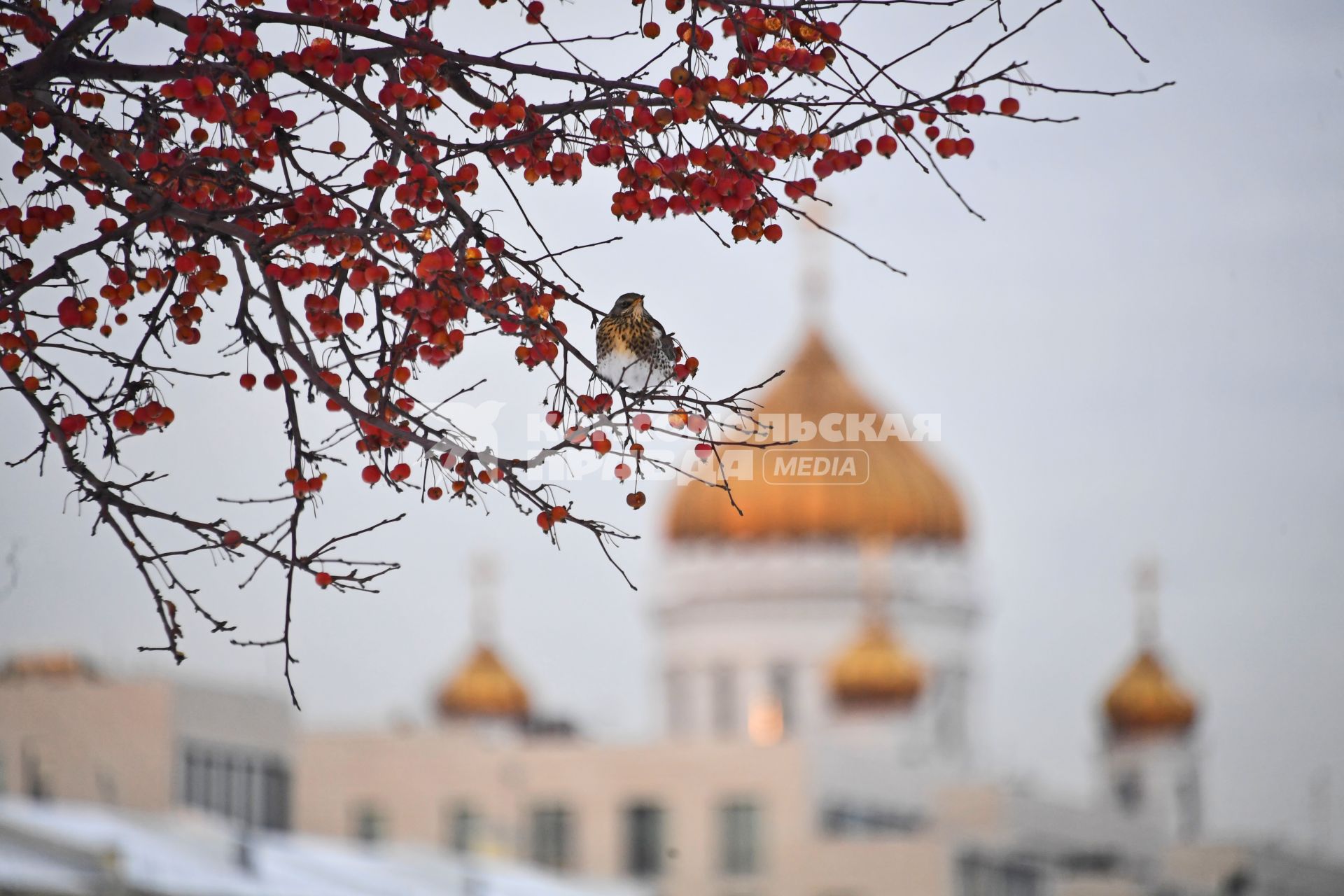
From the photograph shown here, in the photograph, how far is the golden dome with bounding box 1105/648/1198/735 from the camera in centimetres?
7912

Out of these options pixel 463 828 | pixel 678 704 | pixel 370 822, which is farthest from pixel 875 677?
pixel 370 822

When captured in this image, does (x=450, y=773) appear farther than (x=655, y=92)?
Yes

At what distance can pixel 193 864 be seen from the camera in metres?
26.6

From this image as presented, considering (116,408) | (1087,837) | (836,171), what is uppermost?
(836,171)

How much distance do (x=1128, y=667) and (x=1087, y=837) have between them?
687 inches

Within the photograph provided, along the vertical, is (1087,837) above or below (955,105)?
below

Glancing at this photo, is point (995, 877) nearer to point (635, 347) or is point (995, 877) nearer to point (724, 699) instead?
point (724, 699)

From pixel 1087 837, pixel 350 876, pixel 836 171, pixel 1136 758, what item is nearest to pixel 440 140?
pixel 836 171

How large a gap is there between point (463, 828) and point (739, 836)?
6.19 meters

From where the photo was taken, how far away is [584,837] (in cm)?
5331

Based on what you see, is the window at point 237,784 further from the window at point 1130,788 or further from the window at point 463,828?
the window at point 1130,788

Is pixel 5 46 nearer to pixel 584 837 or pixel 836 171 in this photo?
pixel 836 171

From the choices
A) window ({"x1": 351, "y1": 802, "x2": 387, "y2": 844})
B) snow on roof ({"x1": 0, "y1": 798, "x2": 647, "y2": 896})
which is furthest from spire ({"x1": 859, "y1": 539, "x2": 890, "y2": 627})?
snow on roof ({"x1": 0, "y1": 798, "x2": 647, "y2": 896})

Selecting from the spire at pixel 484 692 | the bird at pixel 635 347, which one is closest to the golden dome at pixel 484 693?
the spire at pixel 484 692
